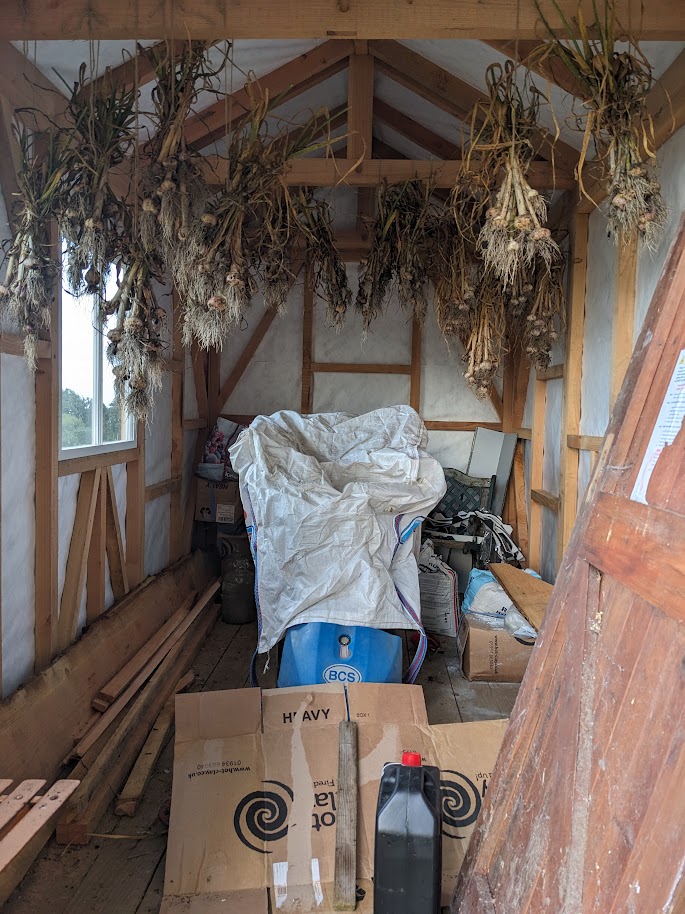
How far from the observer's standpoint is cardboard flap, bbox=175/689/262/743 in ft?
9.18

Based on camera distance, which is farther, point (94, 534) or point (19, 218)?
point (94, 534)

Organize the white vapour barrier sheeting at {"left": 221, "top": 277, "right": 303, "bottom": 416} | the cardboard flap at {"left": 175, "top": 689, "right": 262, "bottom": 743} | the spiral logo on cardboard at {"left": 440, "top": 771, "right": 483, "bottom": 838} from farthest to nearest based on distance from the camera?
the white vapour barrier sheeting at {"left": 221, "top": 277, "right": 303, "bottom": 416} → the cardboard flap at {"left": 175, "top": 689, "right": 262, "bottom": 743} → the spiral logo on cardboard at {"left": 440, "top": 771, "right": 483, "bottom": 838}

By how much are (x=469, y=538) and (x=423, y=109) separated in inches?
126

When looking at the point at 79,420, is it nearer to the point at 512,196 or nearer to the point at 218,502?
the point at 218,502

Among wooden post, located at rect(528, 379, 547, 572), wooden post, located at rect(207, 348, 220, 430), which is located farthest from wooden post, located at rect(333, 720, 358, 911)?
wooden post, located at rect(207, 348, 220, 430)

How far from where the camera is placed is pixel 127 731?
10.7ft

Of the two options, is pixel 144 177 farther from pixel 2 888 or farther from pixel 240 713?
pixel 2 888

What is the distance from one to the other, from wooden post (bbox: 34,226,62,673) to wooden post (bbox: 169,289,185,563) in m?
2.26

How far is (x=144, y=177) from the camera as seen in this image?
2.50m

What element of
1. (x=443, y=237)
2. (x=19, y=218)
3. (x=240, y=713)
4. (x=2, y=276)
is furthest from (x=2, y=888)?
(x=443, y=237)

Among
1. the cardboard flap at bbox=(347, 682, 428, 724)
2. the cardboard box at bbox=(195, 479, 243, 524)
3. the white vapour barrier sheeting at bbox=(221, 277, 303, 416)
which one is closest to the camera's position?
the cardboard flap at bbox=(347, 682, 428, 724)

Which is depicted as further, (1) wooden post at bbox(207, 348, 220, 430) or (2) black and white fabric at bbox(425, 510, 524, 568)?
(1) wooden post at bbox(207, 348, 220, 430)

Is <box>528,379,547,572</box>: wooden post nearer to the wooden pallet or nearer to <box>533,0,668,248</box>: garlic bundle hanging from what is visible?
<box>533,0,668,248</box>: garlic bundle hanging

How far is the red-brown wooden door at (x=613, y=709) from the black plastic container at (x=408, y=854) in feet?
0.42
